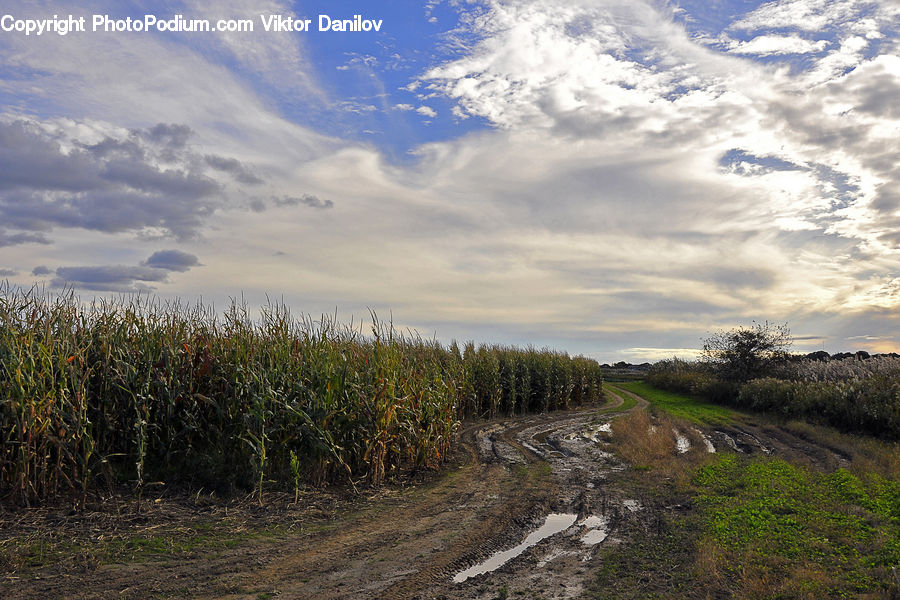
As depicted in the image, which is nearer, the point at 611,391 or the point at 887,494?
the point at 887,494

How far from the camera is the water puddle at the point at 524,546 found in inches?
259

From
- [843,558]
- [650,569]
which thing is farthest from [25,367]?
[843,558]

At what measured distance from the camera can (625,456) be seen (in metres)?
14.2

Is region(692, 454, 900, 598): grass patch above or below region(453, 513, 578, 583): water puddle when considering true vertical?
above

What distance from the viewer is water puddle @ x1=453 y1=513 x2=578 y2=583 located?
6578 millimetres

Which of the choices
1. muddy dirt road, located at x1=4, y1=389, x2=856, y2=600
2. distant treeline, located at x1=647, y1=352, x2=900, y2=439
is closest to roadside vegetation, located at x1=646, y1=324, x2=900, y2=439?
distant treeline, located at x1=647, y1=352, x2=900, y2=439

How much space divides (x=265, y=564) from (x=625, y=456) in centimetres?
983

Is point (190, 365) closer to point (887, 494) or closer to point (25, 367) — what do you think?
point (25, 367)

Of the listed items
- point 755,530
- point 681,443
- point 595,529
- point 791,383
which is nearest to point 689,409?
point 791,383

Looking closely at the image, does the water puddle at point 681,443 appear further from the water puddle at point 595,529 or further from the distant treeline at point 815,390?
the water puddle at point 595,529

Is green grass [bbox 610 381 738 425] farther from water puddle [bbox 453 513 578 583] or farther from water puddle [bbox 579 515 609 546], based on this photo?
water puddle [bbox 453 513 578 583]

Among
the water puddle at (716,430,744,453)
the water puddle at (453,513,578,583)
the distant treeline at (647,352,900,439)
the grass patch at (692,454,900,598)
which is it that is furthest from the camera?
the distant treeline at (647,352,900,439)

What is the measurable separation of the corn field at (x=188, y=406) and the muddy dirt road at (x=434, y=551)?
4.88 ft

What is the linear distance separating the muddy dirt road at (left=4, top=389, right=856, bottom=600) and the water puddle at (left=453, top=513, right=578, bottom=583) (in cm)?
2
